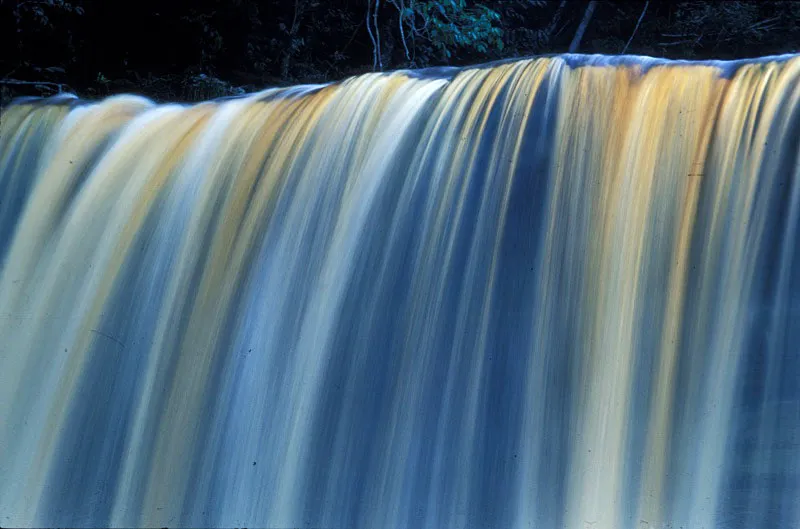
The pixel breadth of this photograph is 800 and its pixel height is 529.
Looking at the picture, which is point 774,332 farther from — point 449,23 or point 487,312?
point 449,23

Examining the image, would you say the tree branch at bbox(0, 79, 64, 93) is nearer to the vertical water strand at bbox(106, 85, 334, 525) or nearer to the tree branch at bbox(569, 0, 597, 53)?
the vertical water strand at bbox(106, 85, 334, 525)

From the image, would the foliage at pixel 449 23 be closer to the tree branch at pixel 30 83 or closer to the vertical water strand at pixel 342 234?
the tree branch at pixel 30 83

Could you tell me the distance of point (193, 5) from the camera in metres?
4.70

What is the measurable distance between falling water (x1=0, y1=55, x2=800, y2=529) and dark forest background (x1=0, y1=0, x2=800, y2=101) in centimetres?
184

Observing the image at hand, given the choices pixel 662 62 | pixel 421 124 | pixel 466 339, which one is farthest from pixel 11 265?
pixel 662 62

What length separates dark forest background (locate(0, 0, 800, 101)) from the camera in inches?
171

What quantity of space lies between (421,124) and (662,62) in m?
0.76

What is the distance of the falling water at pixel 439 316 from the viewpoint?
1.89m

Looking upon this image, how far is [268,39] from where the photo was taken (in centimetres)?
484

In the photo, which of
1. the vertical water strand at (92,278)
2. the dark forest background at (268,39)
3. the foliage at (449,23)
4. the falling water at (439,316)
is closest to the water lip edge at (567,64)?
the falling water at (439,316)

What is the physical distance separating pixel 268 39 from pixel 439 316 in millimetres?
3158

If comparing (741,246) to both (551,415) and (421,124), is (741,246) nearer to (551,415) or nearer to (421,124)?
(551,415)

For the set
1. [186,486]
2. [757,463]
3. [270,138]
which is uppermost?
[270,138]

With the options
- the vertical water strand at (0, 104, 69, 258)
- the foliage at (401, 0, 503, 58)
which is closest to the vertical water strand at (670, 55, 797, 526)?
the vertical water strand at (0, 104, 69, 258)
